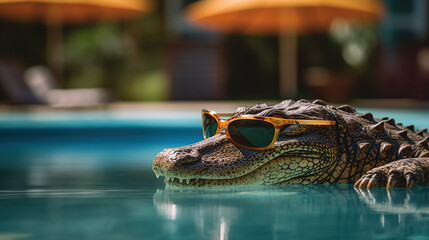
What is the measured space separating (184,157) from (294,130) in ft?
1.96

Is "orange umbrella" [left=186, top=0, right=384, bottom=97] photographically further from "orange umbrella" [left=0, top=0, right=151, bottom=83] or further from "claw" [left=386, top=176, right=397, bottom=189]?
"claw" [left=386, top=176, right=397, bottom=189]

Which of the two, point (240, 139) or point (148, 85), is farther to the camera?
point (148, 85)

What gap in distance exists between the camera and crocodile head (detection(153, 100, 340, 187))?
226 centimetres

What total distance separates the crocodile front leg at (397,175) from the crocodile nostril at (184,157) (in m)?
0.79

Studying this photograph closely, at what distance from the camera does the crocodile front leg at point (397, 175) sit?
2.42 metres

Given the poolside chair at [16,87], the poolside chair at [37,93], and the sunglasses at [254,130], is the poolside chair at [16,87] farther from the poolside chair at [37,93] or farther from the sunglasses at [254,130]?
the sunglasses at [254,130]

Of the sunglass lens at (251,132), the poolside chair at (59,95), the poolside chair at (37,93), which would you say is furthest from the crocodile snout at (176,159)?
the poolside chair at (59,95)

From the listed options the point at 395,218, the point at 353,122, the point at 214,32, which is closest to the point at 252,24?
the point at 214,32

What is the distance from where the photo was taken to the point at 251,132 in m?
2.45

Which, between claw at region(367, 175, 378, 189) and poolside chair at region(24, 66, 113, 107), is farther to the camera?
poolside chair at region(24, 66, 113, 107)

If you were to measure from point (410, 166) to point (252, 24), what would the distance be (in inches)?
415

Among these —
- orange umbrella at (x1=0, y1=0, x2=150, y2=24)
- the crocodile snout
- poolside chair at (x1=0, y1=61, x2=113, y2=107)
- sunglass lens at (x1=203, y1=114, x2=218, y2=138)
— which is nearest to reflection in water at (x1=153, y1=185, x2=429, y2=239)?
the crocodile snout

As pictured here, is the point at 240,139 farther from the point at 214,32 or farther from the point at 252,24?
the point at 214,32

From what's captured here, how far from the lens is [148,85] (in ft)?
50.6
